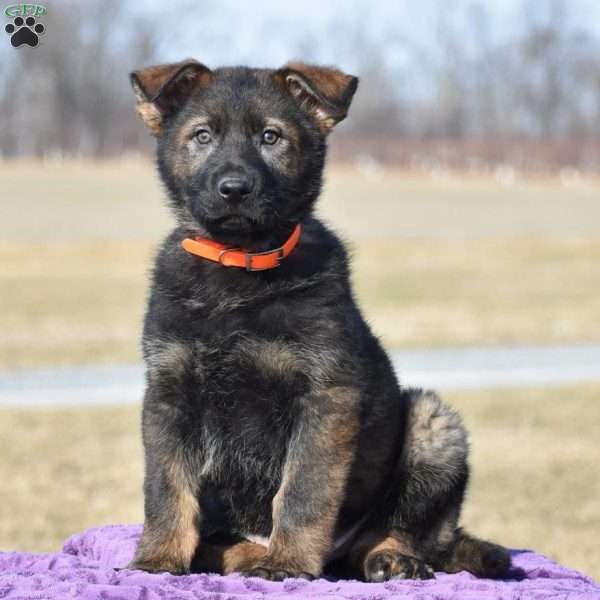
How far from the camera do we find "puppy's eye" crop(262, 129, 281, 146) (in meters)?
4.83

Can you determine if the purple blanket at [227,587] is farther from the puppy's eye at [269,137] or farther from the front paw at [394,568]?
the puppy's eye at [269,137]

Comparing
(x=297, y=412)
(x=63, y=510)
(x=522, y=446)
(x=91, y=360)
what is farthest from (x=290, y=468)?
(x=91, y=360)

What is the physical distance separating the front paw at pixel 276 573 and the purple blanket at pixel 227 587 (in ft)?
0.19

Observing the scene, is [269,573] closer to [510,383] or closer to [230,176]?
[230,176]

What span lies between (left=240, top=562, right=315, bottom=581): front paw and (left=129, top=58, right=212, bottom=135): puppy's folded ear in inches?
67.4

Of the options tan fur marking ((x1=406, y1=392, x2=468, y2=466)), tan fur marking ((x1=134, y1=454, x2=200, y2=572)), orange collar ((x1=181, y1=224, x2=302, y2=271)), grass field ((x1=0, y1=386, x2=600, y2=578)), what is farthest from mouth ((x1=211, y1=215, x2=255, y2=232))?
grass field ((x1=0, y1=386, x2=600, y2=578))

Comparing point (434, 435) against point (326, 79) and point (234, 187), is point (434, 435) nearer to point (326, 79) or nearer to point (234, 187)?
point (234, 187)

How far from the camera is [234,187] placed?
181 inches

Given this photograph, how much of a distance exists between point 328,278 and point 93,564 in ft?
4.64

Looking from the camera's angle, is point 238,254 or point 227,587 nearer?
point 227,587

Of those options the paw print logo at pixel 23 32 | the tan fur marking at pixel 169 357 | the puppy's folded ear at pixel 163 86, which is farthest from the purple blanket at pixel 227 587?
the paw print logo at pixel 23 32

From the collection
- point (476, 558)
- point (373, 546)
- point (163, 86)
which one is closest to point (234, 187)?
point (163, 86)

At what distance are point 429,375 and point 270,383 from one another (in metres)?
10.4

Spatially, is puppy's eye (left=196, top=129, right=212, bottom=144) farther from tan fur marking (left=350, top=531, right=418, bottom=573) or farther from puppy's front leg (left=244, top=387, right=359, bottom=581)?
tan fur marking (left=350, top=531, right=418, bottom=573)
